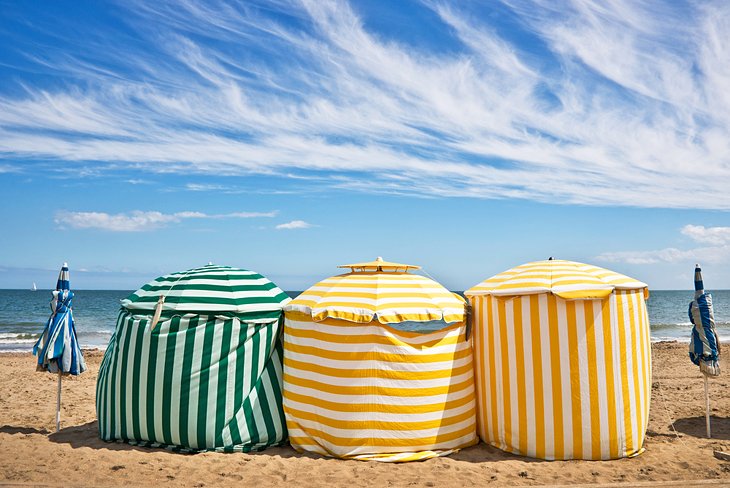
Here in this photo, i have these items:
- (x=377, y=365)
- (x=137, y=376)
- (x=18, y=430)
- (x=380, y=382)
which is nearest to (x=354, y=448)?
(x=380, y=382)

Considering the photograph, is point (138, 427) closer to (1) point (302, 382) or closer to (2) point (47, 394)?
(1) point (302, 382)

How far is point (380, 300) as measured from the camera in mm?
6344

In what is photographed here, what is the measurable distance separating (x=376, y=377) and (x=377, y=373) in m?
0.04

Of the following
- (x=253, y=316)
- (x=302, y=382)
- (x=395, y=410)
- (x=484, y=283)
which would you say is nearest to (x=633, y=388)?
(x=484, y=283)

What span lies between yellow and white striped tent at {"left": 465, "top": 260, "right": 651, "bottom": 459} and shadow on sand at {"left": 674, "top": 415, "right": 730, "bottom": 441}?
5.83 ft

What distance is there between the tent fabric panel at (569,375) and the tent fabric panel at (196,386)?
2.58m

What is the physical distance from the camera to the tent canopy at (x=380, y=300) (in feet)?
20.3

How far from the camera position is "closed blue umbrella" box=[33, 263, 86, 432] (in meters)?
7.20

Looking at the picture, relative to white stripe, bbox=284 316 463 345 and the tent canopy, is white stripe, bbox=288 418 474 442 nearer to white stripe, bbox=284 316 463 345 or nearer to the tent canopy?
white stripe, bbox=284 316 463 345

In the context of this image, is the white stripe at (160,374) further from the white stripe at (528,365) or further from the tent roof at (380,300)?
the white stripe at (528,365)

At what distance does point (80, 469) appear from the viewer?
5898 millimetres

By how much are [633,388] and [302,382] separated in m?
3.55

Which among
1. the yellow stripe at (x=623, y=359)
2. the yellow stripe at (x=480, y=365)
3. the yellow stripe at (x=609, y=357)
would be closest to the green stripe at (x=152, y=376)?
the yellow stripe at (x=480, y=365)

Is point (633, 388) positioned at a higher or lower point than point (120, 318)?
lower
